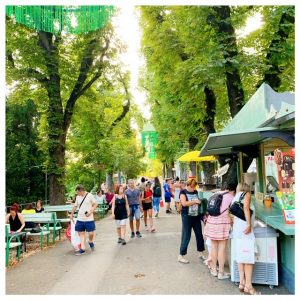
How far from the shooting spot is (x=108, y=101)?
25.6 metres

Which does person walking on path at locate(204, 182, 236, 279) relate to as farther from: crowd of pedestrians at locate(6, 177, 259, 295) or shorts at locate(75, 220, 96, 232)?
shorts at locate(75, 220, 96, 232)

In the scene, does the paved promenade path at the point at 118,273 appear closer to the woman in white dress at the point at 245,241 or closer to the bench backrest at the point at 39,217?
the woman in white dress at the point at 245,241

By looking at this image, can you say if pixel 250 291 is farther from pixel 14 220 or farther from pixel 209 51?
pixel 209 51

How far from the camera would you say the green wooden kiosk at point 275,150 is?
18.6 feet


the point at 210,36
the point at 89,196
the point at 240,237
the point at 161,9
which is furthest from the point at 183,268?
the point at 161,9

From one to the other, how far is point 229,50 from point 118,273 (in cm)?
720

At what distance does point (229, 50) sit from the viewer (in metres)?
11.0

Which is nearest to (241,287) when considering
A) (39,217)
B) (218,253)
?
(218,253)

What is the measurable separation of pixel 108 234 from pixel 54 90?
5.70 m

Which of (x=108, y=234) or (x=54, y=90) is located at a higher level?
(x=54, y=90)

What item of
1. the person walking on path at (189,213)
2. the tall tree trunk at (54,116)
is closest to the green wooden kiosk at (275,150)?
the person walking on path at (189,213)

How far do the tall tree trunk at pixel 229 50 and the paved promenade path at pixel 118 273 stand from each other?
4908 millimetres
